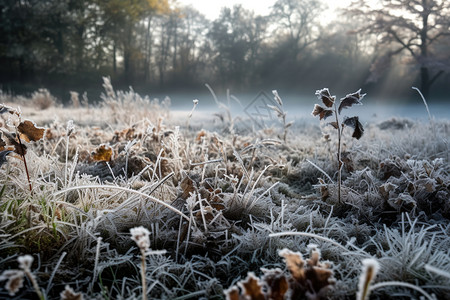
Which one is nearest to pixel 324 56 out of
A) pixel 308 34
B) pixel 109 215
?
pixel 308 34

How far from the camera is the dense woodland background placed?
2067 centimetres

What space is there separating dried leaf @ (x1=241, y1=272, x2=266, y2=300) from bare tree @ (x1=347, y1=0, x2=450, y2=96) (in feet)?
59.7

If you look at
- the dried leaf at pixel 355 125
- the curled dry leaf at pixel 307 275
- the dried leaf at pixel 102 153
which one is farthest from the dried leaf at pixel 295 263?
the dried leaf at pixel 102 153

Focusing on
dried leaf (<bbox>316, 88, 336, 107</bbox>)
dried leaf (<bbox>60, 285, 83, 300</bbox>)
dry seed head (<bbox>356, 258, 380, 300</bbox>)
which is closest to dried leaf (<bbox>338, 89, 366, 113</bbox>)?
dried leaf (<bbox>316, 88, 336, 107</bbox>)

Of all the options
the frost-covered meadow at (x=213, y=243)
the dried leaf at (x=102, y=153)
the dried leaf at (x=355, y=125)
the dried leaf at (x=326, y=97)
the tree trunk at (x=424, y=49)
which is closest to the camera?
the frost-covered meadow at (x=213, y=243)

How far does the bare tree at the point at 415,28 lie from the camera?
49.3ft

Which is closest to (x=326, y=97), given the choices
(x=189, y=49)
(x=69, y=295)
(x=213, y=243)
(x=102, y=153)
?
(x=213, y=243)

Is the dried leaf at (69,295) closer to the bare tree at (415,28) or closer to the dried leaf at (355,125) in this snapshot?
the dried leaf at (355,125)

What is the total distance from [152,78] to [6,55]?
10.7m

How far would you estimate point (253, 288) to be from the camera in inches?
30.4

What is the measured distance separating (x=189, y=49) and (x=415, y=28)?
706 inches

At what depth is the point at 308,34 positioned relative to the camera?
23.5m

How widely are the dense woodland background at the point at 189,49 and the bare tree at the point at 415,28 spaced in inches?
8.0

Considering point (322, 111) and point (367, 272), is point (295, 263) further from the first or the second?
point (322, 111)
